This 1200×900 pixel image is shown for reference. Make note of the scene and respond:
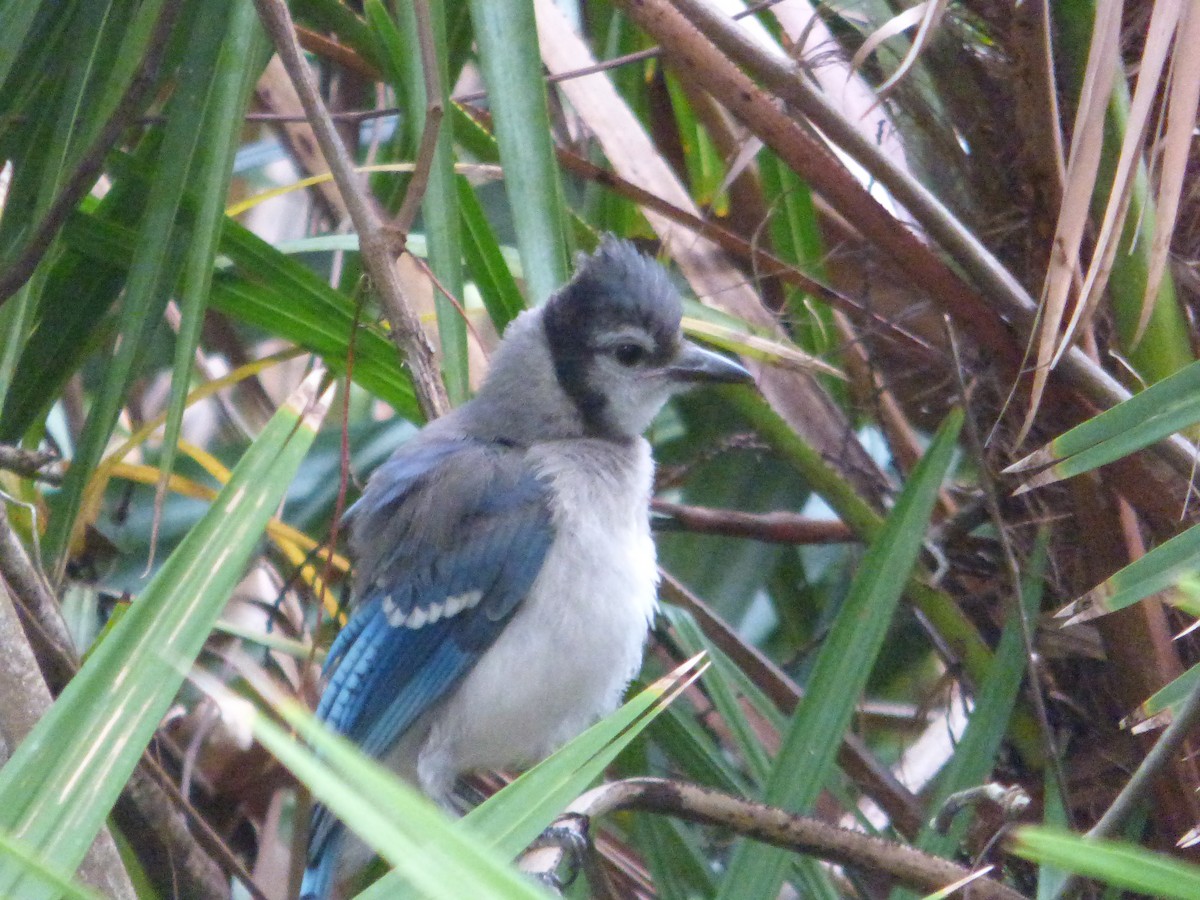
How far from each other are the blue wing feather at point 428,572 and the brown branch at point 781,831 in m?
0.48

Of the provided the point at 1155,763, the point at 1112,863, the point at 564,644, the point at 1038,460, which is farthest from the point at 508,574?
the point at 1112,863

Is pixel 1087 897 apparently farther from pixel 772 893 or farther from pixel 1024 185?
pixel 1024 185

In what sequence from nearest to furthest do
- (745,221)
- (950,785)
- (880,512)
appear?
(950,785) → (880,512) → (745,221)

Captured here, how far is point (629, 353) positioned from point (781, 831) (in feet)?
2.54

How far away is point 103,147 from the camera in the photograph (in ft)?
4.63

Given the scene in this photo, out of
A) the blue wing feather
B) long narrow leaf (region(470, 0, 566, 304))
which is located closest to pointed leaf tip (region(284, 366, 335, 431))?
long narrow leaf (region(470, 0, 566, 304))

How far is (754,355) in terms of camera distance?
1766 mm

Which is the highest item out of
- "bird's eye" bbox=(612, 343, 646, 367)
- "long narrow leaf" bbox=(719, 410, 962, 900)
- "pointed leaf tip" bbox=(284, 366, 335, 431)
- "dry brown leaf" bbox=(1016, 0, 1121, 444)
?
"dry brown leaf" bbox=(1016, 0, 1121, 444)

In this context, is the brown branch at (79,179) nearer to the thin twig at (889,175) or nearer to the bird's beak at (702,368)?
the thin twig at (889,175)

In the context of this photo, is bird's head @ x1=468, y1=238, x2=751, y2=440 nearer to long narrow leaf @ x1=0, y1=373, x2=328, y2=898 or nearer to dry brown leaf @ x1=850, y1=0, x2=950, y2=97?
dry brown leaf @ x1=850, y1=0, x2=950, y2=97

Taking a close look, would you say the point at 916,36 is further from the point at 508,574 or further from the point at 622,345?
the point at 508,574

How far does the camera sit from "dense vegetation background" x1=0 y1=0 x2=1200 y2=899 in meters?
1.21

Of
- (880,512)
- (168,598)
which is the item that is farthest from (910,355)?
(168,598)

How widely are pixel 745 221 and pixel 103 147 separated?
1.00m
